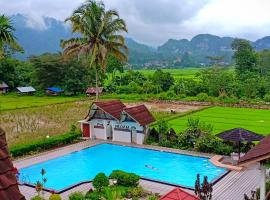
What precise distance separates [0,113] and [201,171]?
2700 centimetres

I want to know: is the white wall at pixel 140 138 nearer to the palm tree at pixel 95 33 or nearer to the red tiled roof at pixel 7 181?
the palm tree at pixel 95 33

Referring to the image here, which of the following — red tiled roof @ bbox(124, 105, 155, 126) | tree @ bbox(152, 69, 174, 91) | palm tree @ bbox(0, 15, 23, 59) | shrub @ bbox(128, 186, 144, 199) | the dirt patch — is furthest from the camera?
tree @ bbox(152, 69, 174, 91)

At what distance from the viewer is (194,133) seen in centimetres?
2384

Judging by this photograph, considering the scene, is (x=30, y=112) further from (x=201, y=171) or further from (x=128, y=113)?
(x=201, y=171)

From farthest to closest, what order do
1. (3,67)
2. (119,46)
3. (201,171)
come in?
(3,67), (119,46), (201,171)

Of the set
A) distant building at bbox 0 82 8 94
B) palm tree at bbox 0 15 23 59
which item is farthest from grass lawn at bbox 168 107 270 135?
distant building at bbox 0 82 8 94

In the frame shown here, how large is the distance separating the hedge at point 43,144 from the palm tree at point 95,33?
18.5 feet

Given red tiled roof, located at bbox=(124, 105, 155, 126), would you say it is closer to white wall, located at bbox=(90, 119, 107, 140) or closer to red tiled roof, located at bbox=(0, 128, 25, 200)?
white wall, located at bbox=(90, 119, 107, 140)

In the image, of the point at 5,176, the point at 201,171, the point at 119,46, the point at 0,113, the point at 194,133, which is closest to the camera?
the point at 5,176

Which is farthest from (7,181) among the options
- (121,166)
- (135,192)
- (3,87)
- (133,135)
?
(3,87)

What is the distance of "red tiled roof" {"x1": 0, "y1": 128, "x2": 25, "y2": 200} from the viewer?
3728 millimetres

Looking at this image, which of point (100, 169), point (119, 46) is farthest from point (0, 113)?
point (100, 169)

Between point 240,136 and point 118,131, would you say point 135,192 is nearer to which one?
point 240,136

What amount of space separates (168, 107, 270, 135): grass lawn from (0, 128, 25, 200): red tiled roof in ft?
83.7
